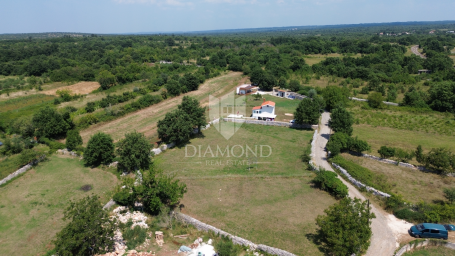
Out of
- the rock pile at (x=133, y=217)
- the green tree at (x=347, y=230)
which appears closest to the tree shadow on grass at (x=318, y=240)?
the green tree at (x=347, y=230)

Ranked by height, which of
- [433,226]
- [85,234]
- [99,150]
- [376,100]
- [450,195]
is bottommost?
[433,226]

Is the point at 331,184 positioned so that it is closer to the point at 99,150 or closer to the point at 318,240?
the point at 318,240

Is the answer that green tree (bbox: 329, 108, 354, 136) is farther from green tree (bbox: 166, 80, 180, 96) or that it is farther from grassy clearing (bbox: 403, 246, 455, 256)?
green tree (bbox: 166, 80, 180, 96)

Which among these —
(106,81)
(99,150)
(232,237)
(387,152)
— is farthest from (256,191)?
(106,81)

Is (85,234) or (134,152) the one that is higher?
(134,152)

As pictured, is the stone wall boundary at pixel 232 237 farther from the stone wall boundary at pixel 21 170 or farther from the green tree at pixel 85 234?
the stone wall boundary at pixel 21 170

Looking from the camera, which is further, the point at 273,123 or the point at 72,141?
the point at 273,123

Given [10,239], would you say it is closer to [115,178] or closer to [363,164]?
[115,178]
